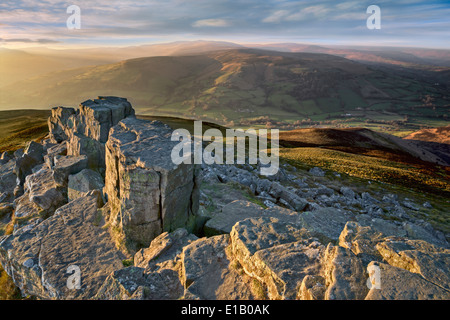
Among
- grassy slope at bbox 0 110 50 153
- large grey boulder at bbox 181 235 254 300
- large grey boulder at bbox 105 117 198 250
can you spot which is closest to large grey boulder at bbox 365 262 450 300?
large grey boulder at bbox 181 235 254 300

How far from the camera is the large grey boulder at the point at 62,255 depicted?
11266 mm

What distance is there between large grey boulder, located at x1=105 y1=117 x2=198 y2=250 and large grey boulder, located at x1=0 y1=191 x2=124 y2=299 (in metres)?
1.38

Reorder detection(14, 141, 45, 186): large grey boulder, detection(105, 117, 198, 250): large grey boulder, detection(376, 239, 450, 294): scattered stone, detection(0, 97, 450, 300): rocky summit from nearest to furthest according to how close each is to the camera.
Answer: detection(376, 239, 450, 294): scattered stone < detection(0, 97, 450, 300): rocky summit < detection(105, 117, 198, 250): large grey boulder < detection(14, 141, 45, 186): large grey boulder

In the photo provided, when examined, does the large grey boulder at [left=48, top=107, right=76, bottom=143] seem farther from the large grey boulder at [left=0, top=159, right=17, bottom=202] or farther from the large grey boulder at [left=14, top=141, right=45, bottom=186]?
the large grey boulder at [left=0, top=159, right=17, bottom=202]

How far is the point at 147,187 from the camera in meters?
12.0

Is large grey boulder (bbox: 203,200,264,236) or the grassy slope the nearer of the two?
large grey boulder (bbox: 203,200,264,236)

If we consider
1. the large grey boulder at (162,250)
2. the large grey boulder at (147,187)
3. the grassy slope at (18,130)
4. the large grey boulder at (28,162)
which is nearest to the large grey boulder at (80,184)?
the large grey boulder at (147,187)

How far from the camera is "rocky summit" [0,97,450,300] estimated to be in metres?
7.57

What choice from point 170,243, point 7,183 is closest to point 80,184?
point 170,243

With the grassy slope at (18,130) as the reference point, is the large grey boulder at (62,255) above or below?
below

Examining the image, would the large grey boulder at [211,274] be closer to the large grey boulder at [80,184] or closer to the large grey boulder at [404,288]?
the large grey boulder at [404,288]

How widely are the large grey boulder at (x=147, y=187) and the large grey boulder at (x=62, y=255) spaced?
1.38 meters

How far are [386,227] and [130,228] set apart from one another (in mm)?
16745

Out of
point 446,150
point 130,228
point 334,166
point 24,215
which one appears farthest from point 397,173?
point 446,150
